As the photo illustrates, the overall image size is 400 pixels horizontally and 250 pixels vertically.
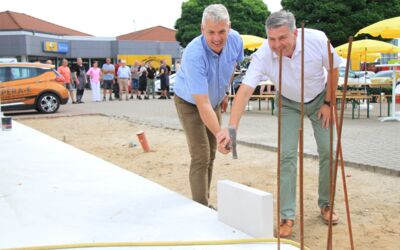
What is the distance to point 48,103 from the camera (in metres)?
15.4

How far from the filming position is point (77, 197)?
4.04 meters

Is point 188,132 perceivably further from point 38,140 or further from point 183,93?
point 38,140

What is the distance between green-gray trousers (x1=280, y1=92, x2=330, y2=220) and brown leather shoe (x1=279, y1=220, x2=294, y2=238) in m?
0.04

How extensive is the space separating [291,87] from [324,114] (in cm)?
36

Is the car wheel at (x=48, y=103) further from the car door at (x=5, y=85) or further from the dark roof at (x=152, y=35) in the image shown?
the dark roof at (x=152, y=35)

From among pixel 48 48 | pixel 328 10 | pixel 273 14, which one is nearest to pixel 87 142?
pixel 273 14

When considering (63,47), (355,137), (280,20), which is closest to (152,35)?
(63,47)

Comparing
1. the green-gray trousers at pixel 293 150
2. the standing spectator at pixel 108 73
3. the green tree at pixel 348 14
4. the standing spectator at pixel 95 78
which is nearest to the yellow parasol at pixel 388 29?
the green-gray trousers at pixel 293 150

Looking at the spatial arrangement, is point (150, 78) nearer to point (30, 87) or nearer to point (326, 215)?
point (30, 87)

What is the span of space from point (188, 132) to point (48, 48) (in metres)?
44.0

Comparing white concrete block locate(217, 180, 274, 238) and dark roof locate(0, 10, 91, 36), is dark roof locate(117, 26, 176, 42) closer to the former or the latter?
dark roof locate(0, 10, 91, 36)

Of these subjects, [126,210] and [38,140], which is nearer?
[126,210]

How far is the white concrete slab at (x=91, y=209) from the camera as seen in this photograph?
3039 millimetres

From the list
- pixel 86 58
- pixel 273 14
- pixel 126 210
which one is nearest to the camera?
pixel 273 14
